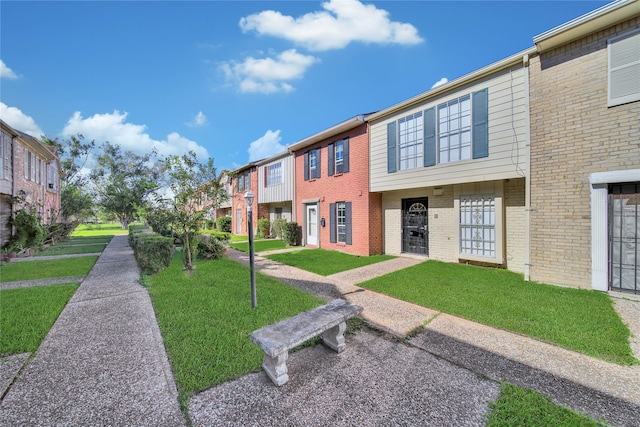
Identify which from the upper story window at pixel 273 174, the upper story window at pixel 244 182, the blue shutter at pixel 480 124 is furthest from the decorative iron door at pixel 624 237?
the upper story window at pixel 244 182

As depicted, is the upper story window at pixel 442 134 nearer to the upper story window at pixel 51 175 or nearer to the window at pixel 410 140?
the window at pixel 410 140

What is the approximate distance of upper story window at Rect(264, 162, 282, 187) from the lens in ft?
54.4

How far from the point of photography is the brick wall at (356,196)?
420 inches

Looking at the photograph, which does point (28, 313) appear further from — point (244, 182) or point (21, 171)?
point (244, 182)

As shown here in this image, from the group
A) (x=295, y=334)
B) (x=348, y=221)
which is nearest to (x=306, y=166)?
(x=348, y=221)

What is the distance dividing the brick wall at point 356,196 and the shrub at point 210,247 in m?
5.04

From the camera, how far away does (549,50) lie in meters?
6.19

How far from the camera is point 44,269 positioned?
8.27 meters

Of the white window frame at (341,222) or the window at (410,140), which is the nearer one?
the window at (410,140)

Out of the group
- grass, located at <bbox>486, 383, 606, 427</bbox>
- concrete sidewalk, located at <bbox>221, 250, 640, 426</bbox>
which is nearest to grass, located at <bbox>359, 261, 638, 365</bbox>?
concrete sidewalk, located at <bbox>221, 250, 640, 426</bbox>

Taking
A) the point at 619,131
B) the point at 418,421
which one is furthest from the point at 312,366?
the point at 619,131

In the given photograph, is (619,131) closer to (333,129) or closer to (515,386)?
(515,386)

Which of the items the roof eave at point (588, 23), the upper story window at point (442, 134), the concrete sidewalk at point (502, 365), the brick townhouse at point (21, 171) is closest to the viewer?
the concrete sidewalk at point (502, 365)

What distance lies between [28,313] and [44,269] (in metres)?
5.29
